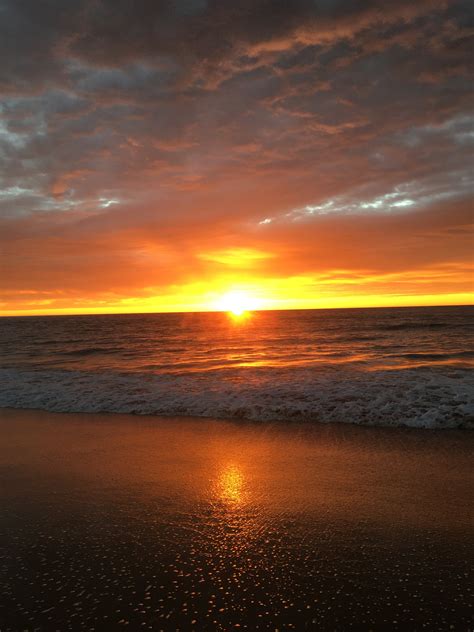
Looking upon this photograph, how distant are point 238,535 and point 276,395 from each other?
730cm

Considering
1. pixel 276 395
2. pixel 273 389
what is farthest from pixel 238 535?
pixel 273 389

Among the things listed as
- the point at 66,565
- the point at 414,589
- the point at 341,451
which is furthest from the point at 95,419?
the point at 414,589

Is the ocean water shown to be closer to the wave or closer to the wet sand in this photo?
the wave

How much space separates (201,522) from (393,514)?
210 centimetres

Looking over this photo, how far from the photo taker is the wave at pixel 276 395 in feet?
31.2

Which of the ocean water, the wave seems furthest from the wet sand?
the ocean water

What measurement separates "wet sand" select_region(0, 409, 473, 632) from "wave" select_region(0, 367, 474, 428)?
185 centimetres

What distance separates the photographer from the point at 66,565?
12.2 ft

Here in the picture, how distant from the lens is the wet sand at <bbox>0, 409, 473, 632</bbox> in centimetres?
306

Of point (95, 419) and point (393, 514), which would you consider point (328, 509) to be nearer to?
point (393, 514)

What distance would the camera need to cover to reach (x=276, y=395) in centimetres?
1141

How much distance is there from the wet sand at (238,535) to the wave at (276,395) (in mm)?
1853

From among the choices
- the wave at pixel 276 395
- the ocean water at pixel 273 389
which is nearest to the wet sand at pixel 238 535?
the wave at pixel 276 395

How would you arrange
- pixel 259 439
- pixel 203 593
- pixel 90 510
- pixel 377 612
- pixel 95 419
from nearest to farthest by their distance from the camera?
pixel 377 612 → pixel 203 593 → pixel 90 510 → pixel 259 439 → pixel 95 419
